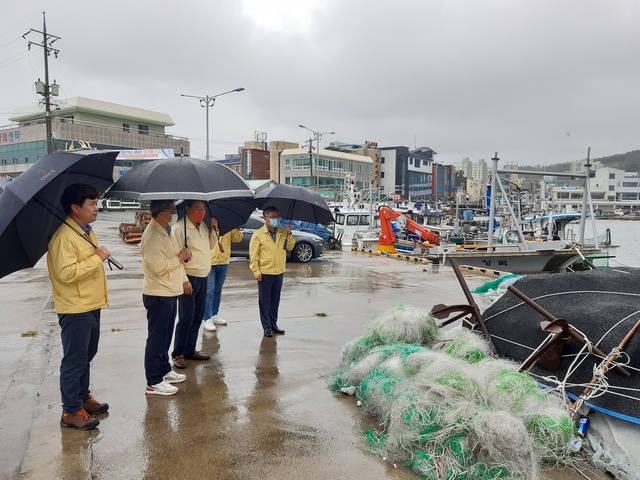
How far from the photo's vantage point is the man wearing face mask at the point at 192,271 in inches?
197

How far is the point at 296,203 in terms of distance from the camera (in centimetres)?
666

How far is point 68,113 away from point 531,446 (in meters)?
69.7

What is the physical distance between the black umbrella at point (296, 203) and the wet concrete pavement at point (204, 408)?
164 centimetres

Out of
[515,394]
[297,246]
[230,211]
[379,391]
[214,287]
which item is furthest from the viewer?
[297,246]

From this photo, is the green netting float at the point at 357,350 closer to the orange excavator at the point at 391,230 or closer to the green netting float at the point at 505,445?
the green netting float at the point at 505,445

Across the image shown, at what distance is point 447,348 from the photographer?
15.4 ft

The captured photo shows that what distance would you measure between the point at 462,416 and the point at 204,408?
2.20 metres

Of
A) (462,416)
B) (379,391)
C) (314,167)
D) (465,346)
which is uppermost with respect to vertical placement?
(314,167)

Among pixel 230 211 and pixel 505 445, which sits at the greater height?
pixel 230 211

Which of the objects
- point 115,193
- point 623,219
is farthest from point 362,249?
point 623,219

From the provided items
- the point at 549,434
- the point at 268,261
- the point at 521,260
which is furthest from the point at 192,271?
the point at 521,260

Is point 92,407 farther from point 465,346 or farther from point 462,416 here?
point 465,346

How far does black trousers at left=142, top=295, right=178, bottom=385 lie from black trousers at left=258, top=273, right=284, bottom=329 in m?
2.04

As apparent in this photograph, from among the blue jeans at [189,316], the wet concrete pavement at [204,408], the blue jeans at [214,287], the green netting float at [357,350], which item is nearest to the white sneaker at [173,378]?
the wet concrete pavement at [204,408]
